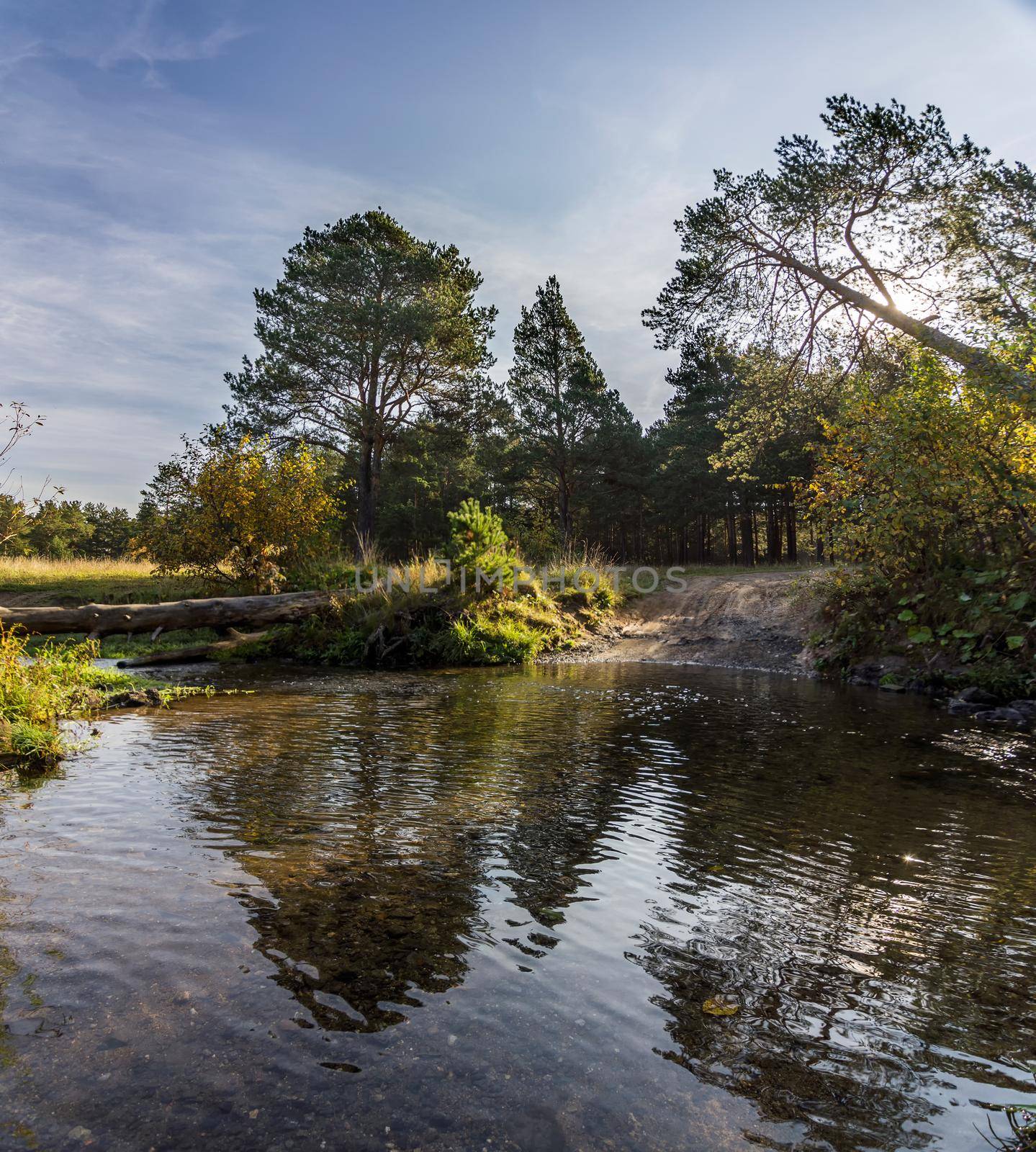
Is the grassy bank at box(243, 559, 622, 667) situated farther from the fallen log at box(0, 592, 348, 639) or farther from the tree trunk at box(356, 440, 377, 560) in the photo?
the tree trunk at box(356, 440, 377, 560)

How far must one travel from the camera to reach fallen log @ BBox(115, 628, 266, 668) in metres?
13.5

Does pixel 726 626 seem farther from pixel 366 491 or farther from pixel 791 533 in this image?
pixel 791 533

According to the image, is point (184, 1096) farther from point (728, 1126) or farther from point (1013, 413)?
point (1013, 413)

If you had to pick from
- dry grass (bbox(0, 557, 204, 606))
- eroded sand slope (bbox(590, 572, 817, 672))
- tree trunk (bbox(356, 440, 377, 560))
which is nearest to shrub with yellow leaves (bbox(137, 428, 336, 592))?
dry grass (bbox(0, 557, 204, 606))

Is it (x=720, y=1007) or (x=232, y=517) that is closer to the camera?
(x=720, y=1007)

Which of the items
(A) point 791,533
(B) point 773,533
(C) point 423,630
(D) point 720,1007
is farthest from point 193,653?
(B) point 773,533

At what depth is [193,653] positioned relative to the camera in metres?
14.5

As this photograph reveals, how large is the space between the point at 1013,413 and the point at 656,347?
1076cm

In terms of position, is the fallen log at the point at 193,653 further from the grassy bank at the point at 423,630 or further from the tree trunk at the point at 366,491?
the tree trunk at the point at 366,491

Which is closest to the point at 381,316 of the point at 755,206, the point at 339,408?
the point at 339,408

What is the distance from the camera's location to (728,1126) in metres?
1.98

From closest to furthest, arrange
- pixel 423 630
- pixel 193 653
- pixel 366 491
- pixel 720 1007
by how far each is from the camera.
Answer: pixel 720 1007 < pixel 193 653 < pixel 423 630 < pixel 366 491

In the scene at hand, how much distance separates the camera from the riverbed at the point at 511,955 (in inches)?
80.0

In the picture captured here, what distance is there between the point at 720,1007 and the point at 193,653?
14.1 meters
